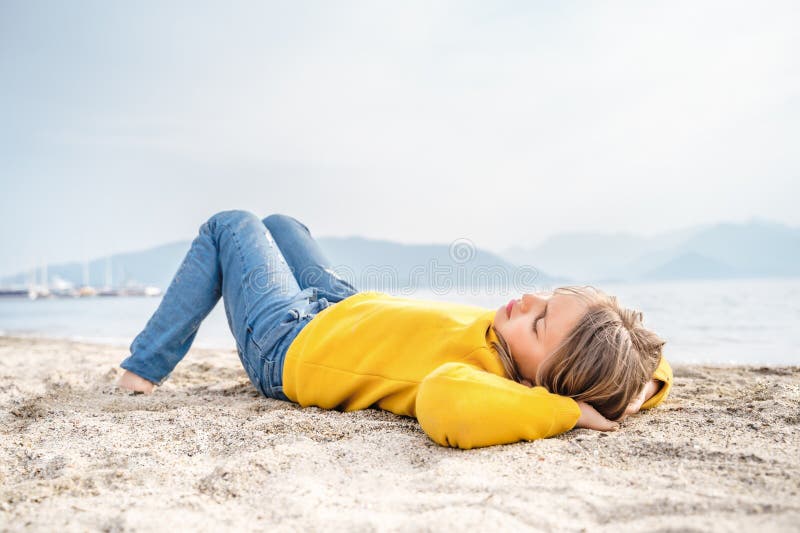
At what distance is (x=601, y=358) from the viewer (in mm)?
1971

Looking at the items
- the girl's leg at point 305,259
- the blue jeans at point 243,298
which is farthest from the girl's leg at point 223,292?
the girl's leg at point 305,259

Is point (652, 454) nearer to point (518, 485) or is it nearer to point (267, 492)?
point (518, 485)

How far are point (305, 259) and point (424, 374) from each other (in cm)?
131

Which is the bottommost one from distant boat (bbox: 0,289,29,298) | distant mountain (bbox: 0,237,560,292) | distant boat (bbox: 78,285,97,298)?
distant boat (bbox: 0,289,29,298)

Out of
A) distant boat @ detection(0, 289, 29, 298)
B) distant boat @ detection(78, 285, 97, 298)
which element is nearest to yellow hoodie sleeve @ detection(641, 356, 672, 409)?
distant boat @ detection(78, 285, 97, 298)

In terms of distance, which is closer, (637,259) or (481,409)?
(481,409)

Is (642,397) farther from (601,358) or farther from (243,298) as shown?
(243,298)

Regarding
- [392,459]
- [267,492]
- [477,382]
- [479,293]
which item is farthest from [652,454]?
[479,293]

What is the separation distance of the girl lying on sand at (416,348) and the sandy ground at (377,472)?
97mm

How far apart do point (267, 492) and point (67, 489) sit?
22.1 inches

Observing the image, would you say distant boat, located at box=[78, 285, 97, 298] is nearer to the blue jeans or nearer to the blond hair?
the blue jeans

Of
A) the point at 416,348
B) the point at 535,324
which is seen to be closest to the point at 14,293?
the point at 416,348

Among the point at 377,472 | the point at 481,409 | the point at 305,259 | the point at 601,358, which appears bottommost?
the point at 377,472

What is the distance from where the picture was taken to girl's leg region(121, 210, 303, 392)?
2.72 m
